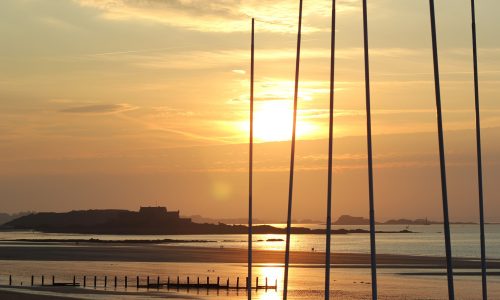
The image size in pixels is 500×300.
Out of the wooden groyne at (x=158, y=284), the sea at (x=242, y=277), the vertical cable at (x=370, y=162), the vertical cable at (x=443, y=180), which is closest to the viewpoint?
the vertical cable at (x=443, y=180)

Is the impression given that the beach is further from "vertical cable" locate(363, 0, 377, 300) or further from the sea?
"vertical cable" locate(363, 0, 377, 300)

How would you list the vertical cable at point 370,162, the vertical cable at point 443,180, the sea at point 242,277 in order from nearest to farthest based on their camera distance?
the vertical cable at point 443,180 → the vertical cable at point 370,162 → the sea at point 242,277

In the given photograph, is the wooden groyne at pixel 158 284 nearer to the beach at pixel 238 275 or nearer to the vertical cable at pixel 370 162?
the beach at pixel 238 275

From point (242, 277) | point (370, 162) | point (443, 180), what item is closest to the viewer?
point (443, 180)

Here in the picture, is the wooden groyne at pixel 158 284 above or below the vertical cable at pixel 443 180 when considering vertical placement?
below

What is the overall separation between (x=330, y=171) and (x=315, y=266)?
78073 mm

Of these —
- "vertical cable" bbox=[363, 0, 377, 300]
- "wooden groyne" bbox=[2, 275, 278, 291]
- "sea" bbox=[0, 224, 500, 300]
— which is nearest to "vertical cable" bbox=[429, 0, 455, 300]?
"vertical cable" bbox=[363, 0, 377, 300]

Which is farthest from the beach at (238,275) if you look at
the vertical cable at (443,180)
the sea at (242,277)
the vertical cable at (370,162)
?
the vertical cable at (443,180)

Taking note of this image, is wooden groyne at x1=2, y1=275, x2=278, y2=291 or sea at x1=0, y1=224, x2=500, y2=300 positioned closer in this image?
sea at x1=0, y1=224, x2=500, y2=300

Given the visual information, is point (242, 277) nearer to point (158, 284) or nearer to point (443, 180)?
point (158, 284)

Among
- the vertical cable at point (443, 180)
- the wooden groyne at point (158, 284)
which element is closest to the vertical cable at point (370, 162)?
the vertical cable at point (443, 180)

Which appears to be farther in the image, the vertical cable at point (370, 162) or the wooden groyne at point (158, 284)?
the wooden groyne at point (158, 284)

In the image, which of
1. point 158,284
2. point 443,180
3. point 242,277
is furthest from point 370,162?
point 242,277

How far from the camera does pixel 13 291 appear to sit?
230ft
